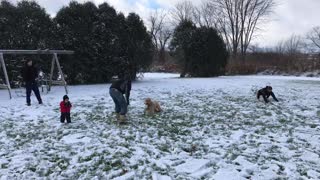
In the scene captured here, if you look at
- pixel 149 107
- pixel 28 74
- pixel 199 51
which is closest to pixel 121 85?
pixel 149 107

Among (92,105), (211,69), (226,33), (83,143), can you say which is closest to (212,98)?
(92,105)

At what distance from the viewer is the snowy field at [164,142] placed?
659cm

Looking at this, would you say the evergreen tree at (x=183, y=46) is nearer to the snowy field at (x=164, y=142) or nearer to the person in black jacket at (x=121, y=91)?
the snowy field at (x=164, y=142)

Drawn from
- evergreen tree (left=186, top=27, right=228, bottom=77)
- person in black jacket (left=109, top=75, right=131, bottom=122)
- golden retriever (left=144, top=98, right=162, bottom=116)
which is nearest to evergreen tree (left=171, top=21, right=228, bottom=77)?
evergreen tree (left=186, top=27, right=228, bottom=77)

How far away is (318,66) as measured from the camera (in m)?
35.9

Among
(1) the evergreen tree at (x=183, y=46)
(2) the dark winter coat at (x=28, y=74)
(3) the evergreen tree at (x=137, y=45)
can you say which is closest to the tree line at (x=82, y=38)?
(3) the evergreen tree at (x=137, y=45)

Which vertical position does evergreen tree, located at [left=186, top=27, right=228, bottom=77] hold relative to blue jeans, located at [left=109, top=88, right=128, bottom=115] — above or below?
above

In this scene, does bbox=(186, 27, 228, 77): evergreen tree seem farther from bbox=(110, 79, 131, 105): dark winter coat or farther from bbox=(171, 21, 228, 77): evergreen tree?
bbox=(110, 79, 131, 105): dark winter coat

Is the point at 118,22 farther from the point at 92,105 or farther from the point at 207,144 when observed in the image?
the point at 207,144

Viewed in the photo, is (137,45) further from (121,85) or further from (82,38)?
(121,85)

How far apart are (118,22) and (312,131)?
15422 mm

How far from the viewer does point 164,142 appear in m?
8.19

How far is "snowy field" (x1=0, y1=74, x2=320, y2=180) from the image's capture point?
21.6 feet

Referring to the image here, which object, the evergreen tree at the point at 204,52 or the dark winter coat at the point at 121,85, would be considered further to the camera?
the evergreen tree at the point at 204,52
